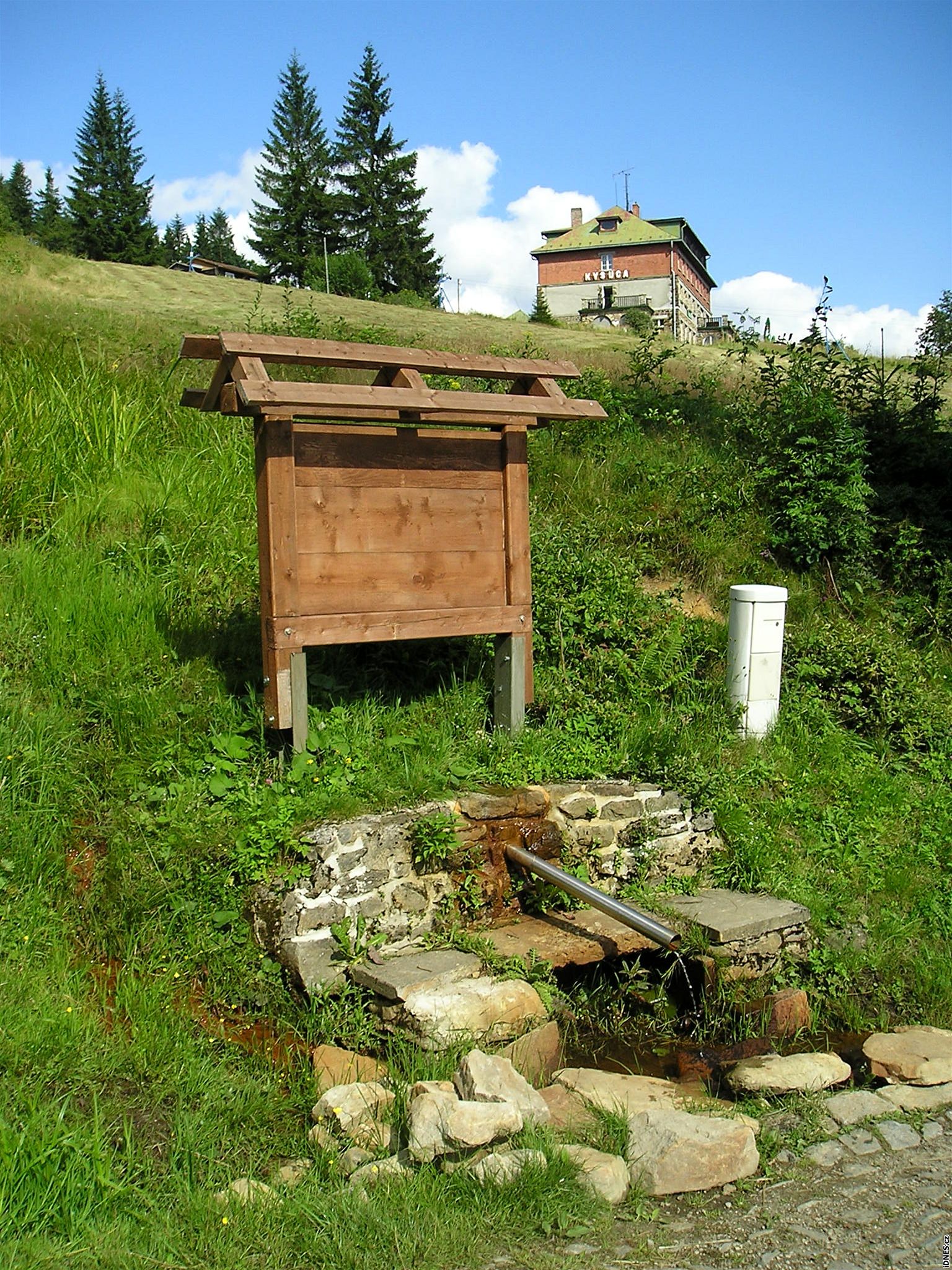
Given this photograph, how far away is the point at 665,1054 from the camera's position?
4.68 m

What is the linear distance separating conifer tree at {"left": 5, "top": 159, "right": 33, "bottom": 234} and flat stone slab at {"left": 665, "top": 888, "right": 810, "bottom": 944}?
211ft

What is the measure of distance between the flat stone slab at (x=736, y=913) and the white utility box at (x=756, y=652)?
1.49 meters

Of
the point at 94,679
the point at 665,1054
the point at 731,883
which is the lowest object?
the point at 665,1054

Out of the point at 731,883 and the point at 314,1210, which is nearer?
the point at 314,1210

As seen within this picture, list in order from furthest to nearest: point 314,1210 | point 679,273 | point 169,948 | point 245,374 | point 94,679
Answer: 1. point 679,273
2. point 94,679
3. point 245,374
4. point 169,948
5. point 314,1210

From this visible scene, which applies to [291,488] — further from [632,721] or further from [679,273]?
[679,273]

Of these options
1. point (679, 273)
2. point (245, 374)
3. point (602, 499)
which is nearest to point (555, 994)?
Answer: point (245, 374)

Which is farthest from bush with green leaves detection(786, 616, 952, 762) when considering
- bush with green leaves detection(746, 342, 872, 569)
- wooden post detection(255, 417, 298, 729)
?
wooden post detection(255, 417, 298, 729)

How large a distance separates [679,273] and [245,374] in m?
61.2

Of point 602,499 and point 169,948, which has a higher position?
point 602,499

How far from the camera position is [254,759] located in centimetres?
538

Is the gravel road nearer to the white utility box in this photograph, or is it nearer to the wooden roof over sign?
the white utility box

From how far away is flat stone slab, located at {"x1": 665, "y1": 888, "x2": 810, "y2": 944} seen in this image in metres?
5.09

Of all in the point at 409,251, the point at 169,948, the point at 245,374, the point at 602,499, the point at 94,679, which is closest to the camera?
the point at 169,948
